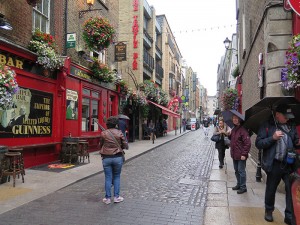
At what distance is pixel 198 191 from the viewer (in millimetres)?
7383

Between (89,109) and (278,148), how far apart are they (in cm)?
1125

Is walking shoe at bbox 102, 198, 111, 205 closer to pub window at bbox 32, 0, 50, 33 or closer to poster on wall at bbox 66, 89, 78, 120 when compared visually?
poster on wall at bbox 66, 89, 78, 120

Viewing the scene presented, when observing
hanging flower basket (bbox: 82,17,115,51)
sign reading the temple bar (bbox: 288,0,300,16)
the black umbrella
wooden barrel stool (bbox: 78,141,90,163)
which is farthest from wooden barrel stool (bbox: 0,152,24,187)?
sign reading the temple bar (bbox: 288,0,300,16)

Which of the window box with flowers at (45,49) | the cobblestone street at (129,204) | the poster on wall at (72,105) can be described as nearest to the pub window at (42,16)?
the window box with flowers at (45,49)

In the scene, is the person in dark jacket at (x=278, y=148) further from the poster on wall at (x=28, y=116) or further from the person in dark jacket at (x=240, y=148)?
the poster on wall at (x=28, y=116)

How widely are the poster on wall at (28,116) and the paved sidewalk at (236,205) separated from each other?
6.04 m

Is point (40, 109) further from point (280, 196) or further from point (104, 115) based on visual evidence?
point (280, 196)

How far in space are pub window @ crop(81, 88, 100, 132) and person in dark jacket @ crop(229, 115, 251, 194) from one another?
8.16 metres

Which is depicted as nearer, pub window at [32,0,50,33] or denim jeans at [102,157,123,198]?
denim jeans at [102,157,123,198]

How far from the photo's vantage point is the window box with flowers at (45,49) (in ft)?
32.9

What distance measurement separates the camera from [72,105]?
503 inches

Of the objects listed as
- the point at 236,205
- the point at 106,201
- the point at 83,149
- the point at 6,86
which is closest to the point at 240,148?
the point at 236,205

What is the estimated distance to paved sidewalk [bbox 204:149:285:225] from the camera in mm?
5066

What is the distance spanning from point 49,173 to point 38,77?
339 centimetres
